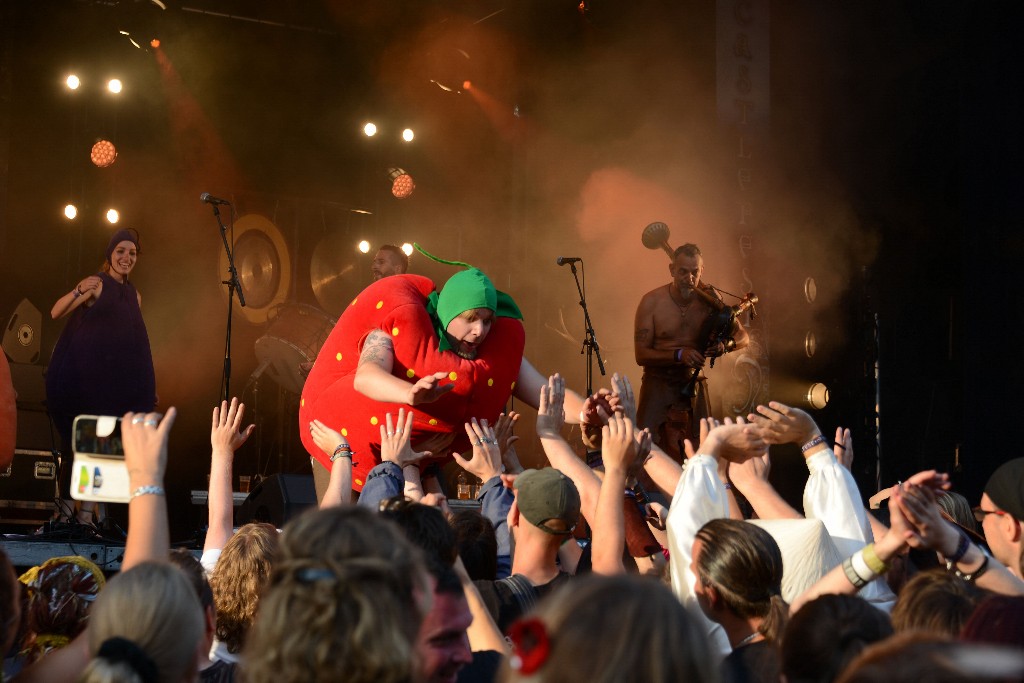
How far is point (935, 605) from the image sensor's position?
2.06 m

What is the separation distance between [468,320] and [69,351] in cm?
403

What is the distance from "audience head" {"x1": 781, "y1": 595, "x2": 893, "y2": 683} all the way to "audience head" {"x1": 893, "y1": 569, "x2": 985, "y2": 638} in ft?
0.49

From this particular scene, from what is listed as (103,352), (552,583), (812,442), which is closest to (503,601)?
(552,583)

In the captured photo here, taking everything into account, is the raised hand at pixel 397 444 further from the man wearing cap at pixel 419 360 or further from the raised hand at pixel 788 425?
the raised hand at pixel 788 425

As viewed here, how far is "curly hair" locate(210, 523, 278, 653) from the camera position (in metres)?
2.54

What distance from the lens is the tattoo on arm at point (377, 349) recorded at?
14.5 feet

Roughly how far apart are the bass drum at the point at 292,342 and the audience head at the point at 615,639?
28.6 feet

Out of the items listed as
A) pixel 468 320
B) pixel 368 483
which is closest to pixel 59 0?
pixel 468 320

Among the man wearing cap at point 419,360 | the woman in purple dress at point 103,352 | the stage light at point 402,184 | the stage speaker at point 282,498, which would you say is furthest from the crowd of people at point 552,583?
the stage light at point 402,184

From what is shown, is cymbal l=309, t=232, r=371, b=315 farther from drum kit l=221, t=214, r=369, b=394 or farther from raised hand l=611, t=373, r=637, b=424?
raised hand l=611, t=373, r=637, b=424

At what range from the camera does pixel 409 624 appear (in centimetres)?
143

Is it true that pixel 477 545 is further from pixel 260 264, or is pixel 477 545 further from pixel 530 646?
pixel 260 264

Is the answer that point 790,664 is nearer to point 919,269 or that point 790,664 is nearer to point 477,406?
point 477,406

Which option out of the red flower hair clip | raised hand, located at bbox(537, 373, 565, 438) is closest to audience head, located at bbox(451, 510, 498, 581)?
raised hand, located at bbox(537, 373, 565, 438)
